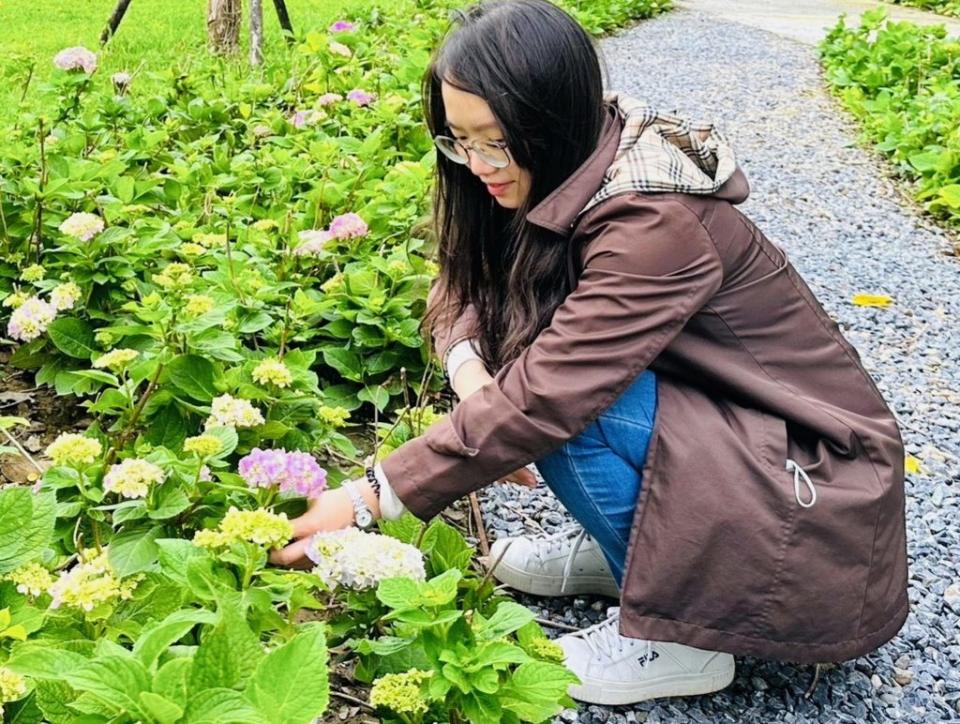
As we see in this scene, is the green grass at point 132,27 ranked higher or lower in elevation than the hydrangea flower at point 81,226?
lower

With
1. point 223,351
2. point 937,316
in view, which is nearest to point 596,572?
point 223,351

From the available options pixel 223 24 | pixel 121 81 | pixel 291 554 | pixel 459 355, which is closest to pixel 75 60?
pixel 121 81

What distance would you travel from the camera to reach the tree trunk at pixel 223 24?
20.4ft

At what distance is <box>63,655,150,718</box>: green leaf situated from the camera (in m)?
1.03

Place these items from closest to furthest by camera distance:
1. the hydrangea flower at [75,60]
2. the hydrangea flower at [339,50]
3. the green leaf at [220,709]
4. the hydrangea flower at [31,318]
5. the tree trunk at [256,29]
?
the green leaf at [220,709], the hydrangea flower at [31,318], the hydrangea flower at [75,60], the hydrangea flower at [339,50], the tree trunk at [256,29]

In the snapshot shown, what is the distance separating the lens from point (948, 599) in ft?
7.02

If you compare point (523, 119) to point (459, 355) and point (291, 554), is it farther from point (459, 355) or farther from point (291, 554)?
point (291, 554)

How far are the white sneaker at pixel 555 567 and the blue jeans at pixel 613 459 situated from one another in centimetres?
36

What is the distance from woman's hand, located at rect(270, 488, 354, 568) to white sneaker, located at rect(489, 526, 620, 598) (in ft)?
1.75

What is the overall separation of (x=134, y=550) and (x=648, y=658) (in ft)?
2.75

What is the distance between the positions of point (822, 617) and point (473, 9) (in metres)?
1.07

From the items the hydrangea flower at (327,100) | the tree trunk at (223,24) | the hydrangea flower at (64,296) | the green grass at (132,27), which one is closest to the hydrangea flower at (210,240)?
the hydrangea flower at (64,296)

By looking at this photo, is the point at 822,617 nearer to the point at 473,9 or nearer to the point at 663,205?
the point at 663,205

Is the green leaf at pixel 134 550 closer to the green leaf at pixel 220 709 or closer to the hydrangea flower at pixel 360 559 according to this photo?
the hydrangea flower at pixel 360 559
